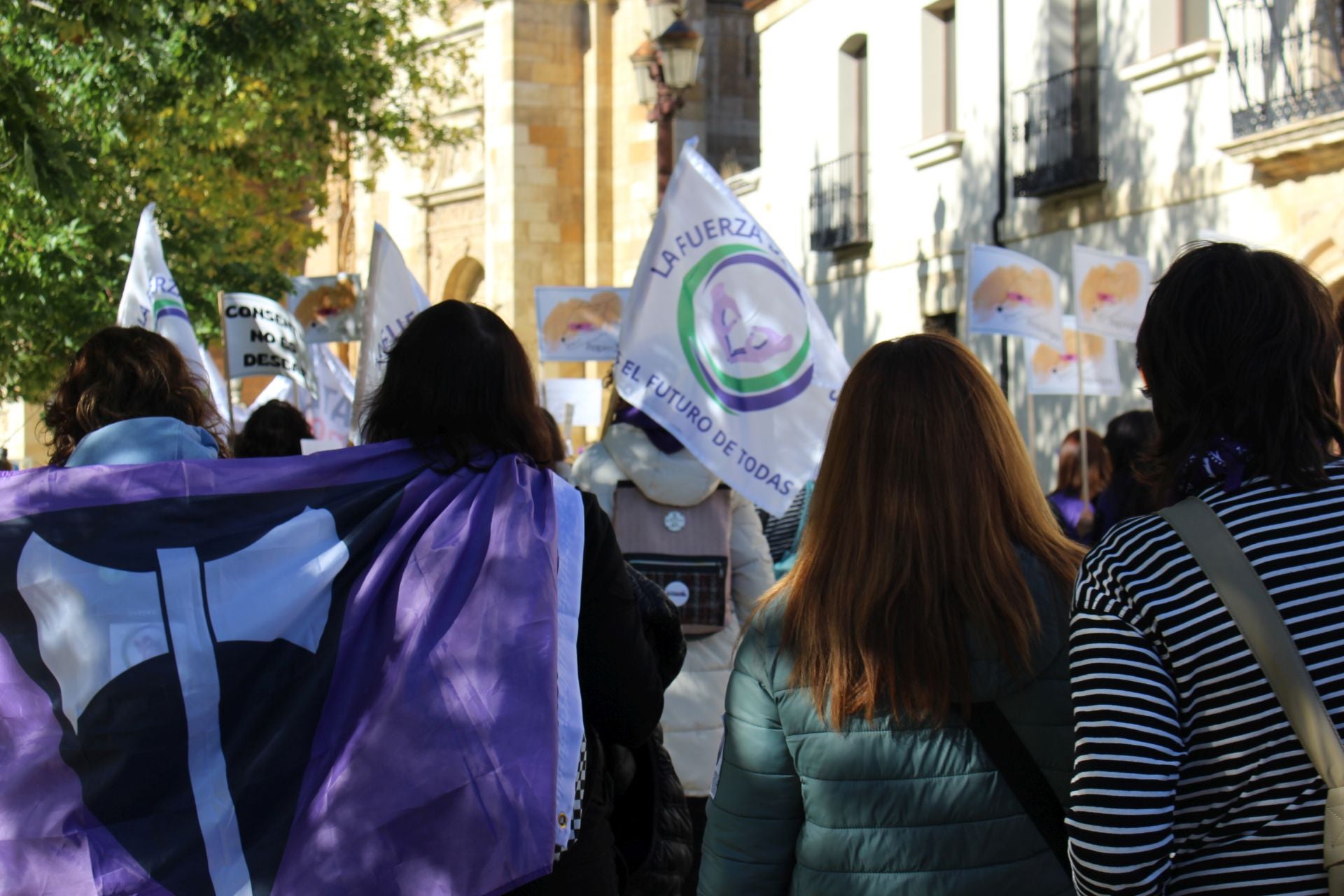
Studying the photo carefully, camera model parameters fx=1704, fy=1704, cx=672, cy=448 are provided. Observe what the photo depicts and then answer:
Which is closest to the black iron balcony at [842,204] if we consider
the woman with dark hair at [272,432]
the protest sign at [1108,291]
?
the protest sign at [1108,291]

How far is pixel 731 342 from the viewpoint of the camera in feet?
21.4

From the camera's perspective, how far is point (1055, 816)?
246cm

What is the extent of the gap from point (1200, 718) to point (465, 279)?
29.0m

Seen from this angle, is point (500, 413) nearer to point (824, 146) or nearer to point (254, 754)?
point (254, 754)

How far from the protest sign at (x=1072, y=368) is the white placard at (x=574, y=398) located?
517cm

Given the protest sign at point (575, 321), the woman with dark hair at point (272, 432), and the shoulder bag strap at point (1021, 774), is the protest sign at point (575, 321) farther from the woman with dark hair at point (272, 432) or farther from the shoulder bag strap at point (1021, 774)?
the shoulder bag strap at point (1021, 774)

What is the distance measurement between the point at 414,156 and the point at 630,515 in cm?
2638

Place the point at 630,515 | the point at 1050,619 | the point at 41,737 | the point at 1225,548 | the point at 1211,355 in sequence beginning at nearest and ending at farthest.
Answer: the point at 1225,548 → the point at 1211,355 → the point at 1050,619 → the point at 41,737 → the point at 630,515

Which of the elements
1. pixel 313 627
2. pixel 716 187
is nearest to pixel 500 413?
pixel 313 627

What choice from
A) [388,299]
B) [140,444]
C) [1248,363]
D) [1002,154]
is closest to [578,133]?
[1002,154]

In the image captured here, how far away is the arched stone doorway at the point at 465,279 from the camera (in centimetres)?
3034

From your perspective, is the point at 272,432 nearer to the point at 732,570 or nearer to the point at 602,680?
the point at 732,570

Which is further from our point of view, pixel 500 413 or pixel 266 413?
pixel 266 413

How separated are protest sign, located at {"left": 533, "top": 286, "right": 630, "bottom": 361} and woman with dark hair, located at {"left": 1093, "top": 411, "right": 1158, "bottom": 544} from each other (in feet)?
23.4
